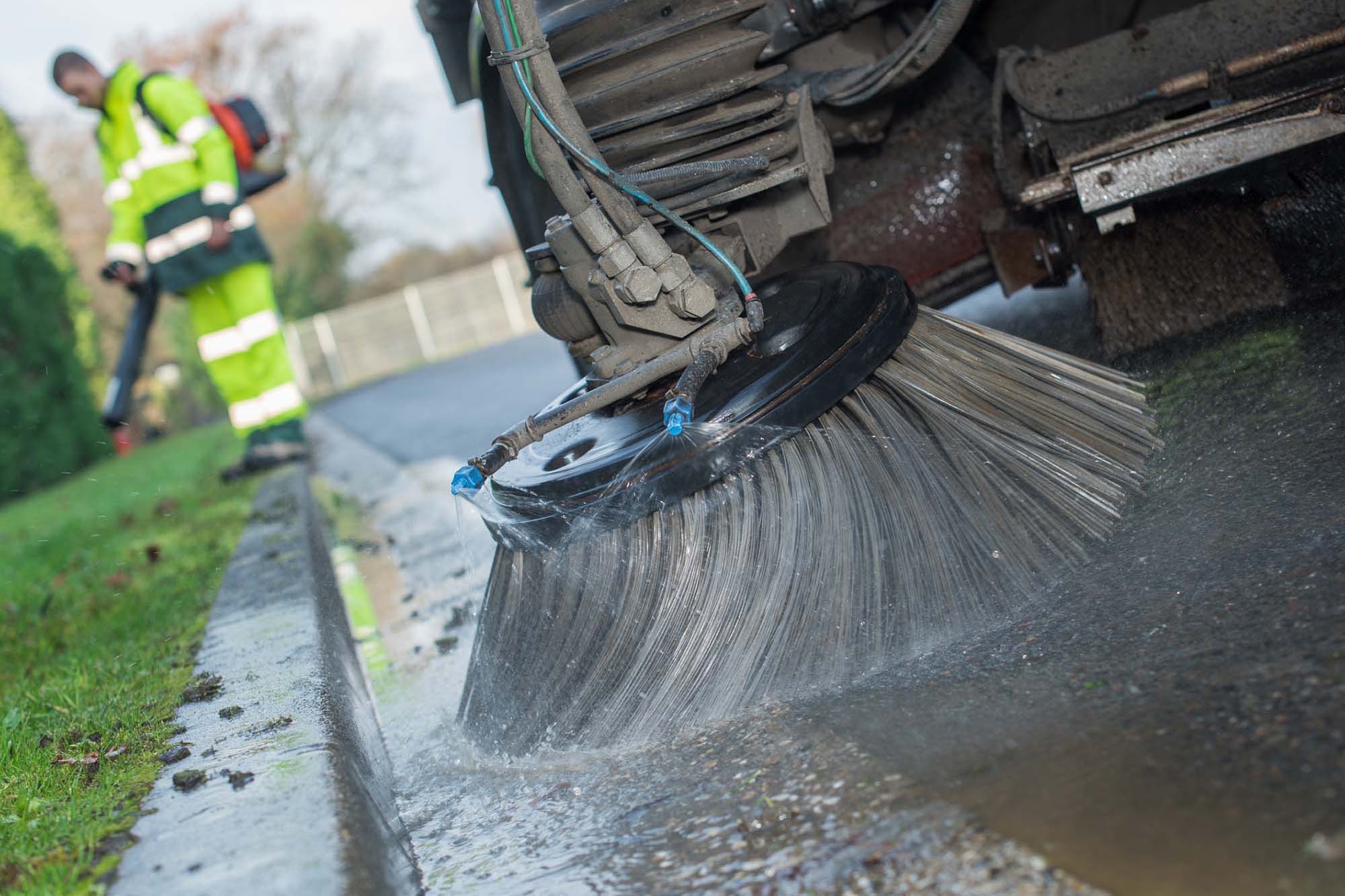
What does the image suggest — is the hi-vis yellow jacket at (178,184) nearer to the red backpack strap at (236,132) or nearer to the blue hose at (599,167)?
the red backpack strap at (236,132)

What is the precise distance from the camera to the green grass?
1.71 m

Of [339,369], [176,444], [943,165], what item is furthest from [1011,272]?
[339,369]

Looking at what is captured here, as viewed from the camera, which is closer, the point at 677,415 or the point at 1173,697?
the point at 1173,697

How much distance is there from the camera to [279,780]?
5.69 feet

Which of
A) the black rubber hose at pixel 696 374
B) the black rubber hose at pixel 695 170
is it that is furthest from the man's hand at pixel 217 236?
the black rubber hose at pixel 696 374

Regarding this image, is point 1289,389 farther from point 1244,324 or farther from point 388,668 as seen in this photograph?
point 388,668

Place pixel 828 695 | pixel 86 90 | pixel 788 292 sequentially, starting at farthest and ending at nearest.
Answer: pixel 86 90
pixel 788 292
pixel 828 695

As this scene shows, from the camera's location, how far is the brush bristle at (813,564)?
6.47 ft

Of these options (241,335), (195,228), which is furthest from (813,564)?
(241,335)

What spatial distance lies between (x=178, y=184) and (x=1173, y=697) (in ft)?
17.6

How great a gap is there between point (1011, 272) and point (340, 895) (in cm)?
207

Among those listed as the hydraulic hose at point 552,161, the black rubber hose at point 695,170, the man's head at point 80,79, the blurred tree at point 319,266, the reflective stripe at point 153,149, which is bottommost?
the blurred tree at point 319,266

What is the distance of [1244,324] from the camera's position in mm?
2795

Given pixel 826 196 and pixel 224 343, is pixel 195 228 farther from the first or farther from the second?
pixel 826 196
